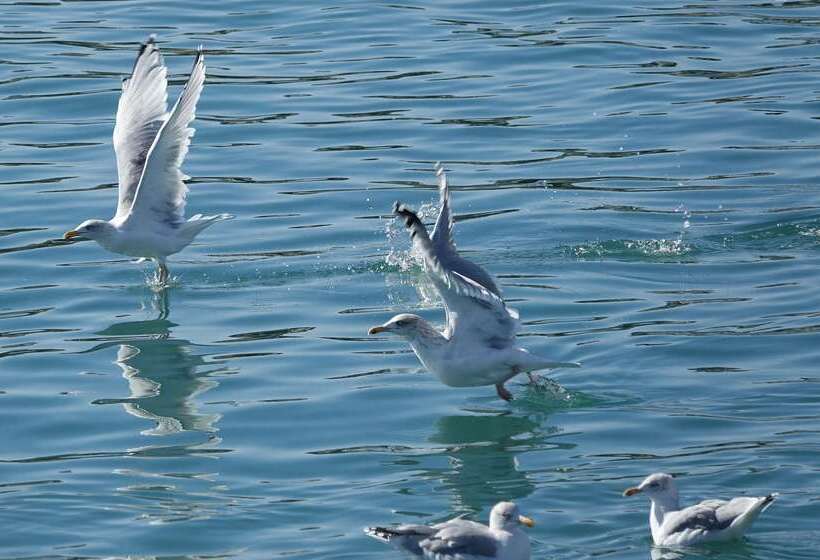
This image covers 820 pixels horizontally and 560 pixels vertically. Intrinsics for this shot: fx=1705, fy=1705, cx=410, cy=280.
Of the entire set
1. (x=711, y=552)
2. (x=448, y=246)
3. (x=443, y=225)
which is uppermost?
(x=443, y=225)

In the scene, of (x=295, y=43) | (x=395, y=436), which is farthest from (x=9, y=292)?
(x=295, y=43)

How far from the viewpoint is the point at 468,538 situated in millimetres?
10367

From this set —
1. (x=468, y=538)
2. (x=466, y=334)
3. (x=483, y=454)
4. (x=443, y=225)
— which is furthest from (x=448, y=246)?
(x=468, y=538)

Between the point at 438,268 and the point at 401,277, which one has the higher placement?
the point at 438,268

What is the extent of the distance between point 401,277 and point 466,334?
13.1 ft

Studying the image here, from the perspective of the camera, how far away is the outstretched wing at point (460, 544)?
33.7 feet

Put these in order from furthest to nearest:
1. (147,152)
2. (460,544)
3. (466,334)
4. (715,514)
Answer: (147,152) < (466,334) < (715,514) < (460,544)

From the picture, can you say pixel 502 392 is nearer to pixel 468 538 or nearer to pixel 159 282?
pixel 468 538

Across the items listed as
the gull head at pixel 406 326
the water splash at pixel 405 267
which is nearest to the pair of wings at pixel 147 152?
the water splash at pixel 405 267

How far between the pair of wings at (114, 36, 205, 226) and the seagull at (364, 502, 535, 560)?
727cm

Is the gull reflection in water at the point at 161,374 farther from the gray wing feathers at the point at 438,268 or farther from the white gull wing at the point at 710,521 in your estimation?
the white gull wing at the point at 710,521

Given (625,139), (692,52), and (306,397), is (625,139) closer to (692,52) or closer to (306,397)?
(692,52)

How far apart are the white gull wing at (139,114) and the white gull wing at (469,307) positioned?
5422 mm

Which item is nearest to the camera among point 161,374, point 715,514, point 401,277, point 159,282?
point 715,514
